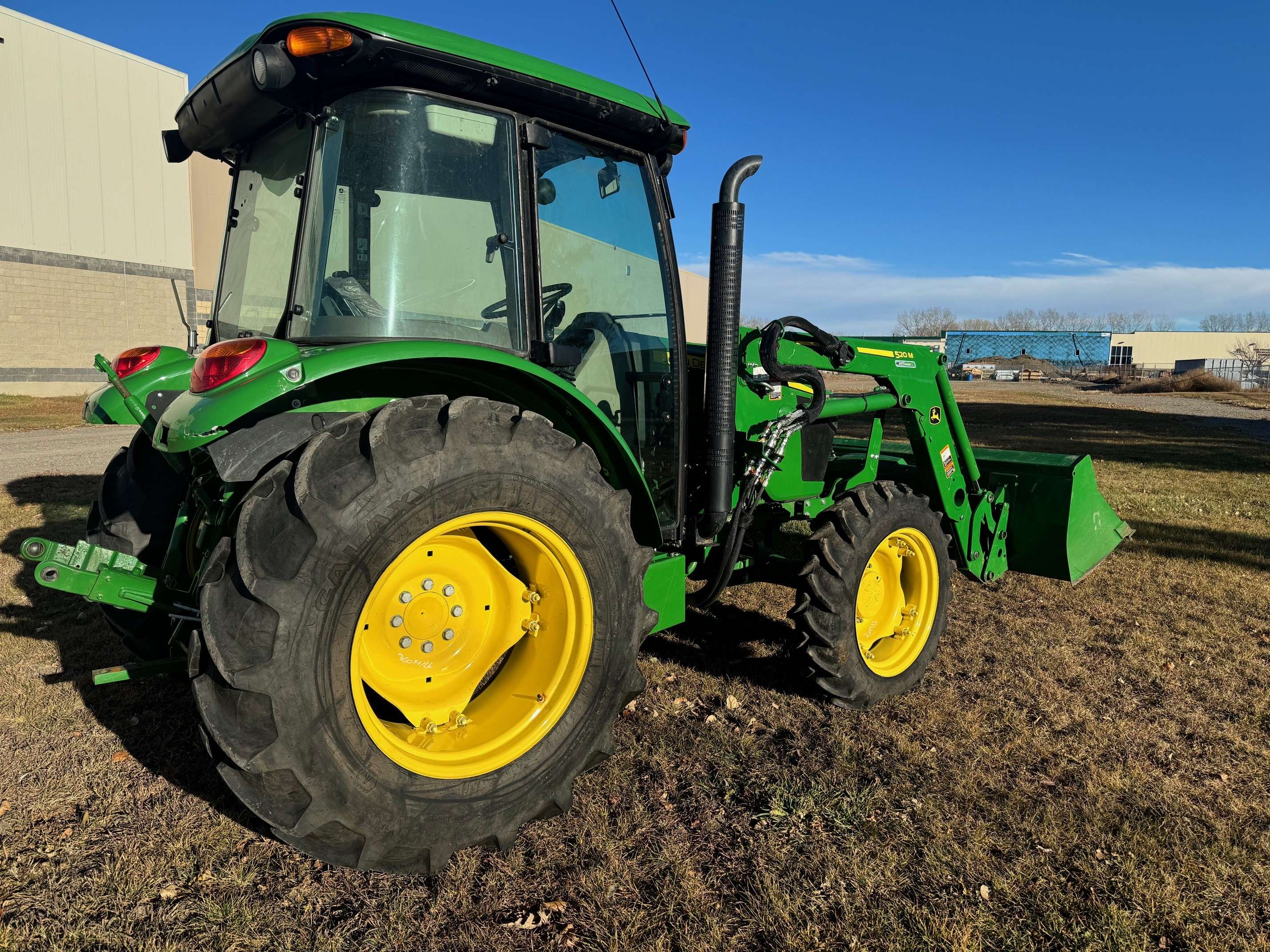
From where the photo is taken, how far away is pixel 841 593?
3.58m

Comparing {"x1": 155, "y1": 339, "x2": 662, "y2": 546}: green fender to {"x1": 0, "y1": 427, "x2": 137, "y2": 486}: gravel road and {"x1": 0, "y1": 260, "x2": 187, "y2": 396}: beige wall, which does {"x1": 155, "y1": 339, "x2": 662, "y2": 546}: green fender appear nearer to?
{"x1": 0, "y1": 427, "x2": 137, "y2": 486}: gravel road

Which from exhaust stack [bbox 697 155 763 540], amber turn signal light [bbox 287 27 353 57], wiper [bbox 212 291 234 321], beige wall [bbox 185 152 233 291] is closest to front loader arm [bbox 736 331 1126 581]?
exhaust stack [bbox 697 155 763 540]

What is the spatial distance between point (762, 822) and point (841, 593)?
1.11m

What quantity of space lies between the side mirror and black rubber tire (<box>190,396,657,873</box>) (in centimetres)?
121

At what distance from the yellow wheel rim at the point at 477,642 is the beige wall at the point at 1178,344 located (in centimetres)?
9494

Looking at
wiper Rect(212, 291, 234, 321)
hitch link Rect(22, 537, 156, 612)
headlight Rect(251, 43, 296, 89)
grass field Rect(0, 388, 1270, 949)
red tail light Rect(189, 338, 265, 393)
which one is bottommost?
A: grass field Rect(0, 388, 1270, 949)

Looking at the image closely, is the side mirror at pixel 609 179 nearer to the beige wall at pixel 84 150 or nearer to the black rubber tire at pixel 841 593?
the black rubber tire at pixel 841 593

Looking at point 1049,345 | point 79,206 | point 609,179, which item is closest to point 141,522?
point 609,179

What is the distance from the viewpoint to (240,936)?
2.21 m

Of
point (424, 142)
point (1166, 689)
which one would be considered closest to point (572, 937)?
point (424, 142)

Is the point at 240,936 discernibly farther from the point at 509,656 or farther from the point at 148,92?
the point at 148,92

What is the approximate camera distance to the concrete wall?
20250 millimetres

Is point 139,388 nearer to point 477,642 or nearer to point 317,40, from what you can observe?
point 317,40

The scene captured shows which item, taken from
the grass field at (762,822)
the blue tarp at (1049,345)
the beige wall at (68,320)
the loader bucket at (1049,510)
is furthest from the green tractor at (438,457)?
the blue tarp at (1049,345)
